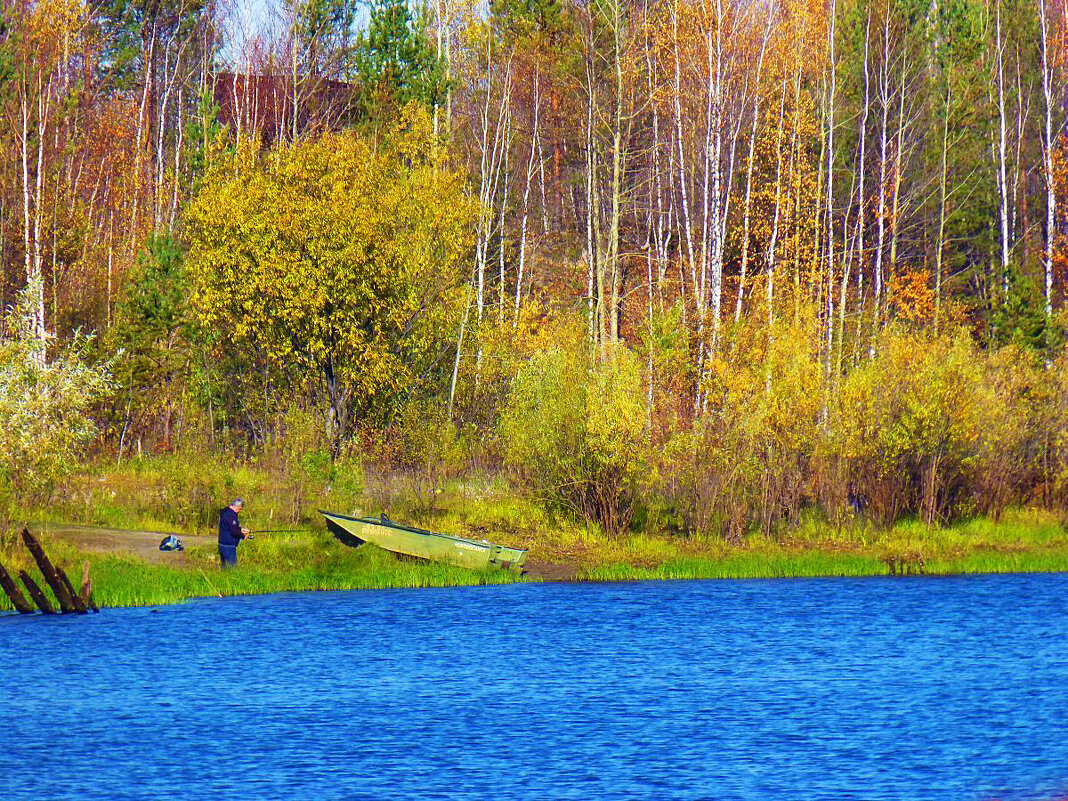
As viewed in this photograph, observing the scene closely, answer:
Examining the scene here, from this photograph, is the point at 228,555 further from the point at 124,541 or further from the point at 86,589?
the point at 86,589

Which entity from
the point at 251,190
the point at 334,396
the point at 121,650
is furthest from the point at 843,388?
the point at 121,650

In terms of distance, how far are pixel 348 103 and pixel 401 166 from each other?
1914 cm

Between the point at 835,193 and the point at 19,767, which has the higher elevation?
the point at 835,193

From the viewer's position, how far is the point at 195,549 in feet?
112

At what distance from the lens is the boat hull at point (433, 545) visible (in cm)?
3491

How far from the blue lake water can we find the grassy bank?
110 centimetres

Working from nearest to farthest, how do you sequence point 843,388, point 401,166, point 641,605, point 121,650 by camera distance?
point 121,650 → point 641,605 → point 843,388 → point 401,166

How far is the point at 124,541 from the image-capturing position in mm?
34312

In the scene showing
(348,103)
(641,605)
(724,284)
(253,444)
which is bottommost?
(641,605)

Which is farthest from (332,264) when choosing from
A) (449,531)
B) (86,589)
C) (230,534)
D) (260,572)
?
(86,589)

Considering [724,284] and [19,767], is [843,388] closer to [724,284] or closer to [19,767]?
[724,284]

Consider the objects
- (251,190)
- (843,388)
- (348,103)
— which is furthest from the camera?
(348,103)

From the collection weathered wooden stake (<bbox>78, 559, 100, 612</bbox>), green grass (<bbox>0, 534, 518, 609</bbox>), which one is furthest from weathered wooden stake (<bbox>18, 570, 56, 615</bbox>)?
green grass (<bbox>0, 534, 518, 609</bbox>)

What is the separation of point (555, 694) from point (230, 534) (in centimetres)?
1117
